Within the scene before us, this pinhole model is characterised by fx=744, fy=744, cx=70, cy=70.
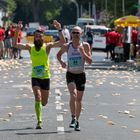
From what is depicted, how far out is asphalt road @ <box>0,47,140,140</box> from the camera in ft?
41.7

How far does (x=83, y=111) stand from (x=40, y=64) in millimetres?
2728

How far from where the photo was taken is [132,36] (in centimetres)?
4097

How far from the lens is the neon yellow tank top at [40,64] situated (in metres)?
13.8

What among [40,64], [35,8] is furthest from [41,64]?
[35,8]

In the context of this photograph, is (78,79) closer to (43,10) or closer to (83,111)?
(83,111)

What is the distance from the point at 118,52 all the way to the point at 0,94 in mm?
19511

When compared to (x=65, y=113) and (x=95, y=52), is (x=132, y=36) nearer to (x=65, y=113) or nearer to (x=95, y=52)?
(x=95, y=52)

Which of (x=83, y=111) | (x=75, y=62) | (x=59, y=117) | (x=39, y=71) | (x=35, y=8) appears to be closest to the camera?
(x=75, y=62)

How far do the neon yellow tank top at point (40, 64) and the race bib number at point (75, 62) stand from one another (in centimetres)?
63

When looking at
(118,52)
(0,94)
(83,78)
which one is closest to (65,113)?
(83,78)

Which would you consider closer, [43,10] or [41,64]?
[41,64]

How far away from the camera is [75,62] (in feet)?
44.1

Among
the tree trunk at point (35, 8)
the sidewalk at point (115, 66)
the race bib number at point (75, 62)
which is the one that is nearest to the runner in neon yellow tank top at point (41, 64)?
the race bib number at point (75, 62)

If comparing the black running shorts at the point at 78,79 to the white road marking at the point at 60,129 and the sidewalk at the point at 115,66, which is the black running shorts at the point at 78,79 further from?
the sidewalk at the point at 115,66
